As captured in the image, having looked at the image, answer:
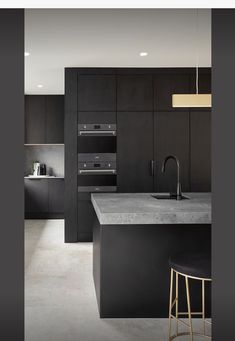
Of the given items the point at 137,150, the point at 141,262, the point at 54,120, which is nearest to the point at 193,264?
the point at 141,262

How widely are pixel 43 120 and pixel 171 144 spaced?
3.39m

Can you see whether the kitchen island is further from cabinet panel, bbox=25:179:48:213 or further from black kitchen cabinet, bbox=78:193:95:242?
cabinet panel, bbox=25:179:48:213

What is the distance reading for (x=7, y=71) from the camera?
1539 millimetres

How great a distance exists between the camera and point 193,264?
2.62 m

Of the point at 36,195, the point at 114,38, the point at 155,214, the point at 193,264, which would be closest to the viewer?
the point at 193,264

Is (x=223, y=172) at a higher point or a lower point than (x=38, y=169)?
higher

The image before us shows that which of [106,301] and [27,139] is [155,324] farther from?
[27,139]

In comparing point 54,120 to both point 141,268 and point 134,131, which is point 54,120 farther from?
point 141,268

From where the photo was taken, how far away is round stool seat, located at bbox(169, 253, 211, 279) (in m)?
2.52

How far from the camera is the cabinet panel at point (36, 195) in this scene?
835 centimetres

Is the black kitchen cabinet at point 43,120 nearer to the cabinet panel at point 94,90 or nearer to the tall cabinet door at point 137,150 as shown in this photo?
the cabinet panel at point 94,90

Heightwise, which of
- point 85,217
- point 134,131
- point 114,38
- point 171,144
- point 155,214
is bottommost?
point 85,217

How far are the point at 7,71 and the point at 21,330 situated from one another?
0.94 m

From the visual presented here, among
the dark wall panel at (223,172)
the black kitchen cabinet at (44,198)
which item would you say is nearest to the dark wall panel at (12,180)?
the dark wall panel at (223,172)
